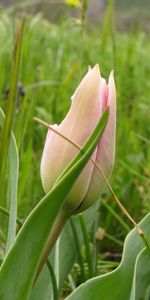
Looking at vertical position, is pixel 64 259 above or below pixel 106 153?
below

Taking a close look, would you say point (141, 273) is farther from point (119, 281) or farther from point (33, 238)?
point (33, 238)

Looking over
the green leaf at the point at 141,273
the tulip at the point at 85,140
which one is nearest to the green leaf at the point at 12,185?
the tulip at the point at 85,140

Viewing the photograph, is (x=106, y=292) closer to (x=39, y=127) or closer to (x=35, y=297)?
(x=35, y=297)

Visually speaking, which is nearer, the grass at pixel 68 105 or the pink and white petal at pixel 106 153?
the pink and white petal at pixel 106 153

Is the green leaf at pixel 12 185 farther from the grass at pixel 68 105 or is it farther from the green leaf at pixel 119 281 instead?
the grass at pixel 68 105

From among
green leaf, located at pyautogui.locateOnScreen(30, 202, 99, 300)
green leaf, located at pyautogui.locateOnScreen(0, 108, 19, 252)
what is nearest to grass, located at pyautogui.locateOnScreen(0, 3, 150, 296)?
green leaf, located at pyautogui.locateOnScreen(30, 202, 99, 300)

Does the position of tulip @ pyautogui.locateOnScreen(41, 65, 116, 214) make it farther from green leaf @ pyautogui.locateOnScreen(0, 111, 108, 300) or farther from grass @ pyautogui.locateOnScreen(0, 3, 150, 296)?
grass @ pyautogui.locateOnScreen(0, 3, 150, 296)

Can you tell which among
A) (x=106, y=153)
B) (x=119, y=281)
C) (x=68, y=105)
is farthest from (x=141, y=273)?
(x=68, y=105)

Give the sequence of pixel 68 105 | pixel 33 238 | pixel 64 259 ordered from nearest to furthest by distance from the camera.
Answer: pixel 33 238, pixel 64 259, pixel 68 105
